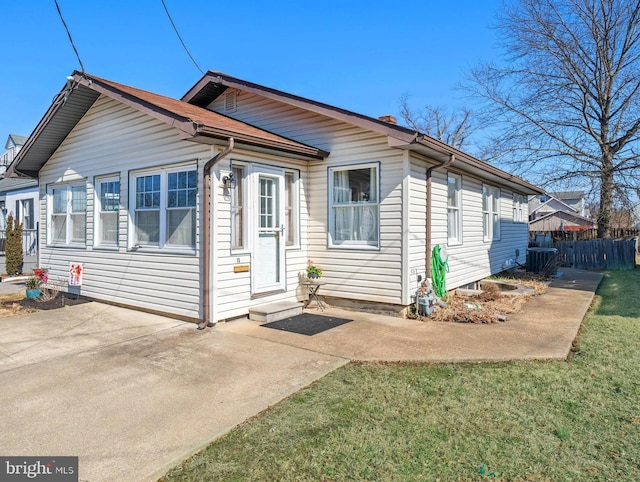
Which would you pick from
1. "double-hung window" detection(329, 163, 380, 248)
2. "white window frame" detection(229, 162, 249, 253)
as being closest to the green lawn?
"white window frame" detection(229, 162, 249, 253)

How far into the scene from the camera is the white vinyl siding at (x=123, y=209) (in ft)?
22.3

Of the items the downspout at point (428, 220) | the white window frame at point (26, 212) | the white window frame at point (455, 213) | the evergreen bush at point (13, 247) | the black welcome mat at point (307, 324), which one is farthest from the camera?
the white window frame at point (26, 212)

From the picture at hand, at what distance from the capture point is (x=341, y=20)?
500 inches

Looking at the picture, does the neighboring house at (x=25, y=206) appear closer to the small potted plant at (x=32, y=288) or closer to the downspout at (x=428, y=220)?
the small potted plant at (x=32, y=288)

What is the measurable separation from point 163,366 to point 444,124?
32384mm

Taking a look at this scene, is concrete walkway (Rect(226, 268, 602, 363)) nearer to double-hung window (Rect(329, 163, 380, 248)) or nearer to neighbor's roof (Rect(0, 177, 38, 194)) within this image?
double-hung window (Rect(329, 163, 380, 248))

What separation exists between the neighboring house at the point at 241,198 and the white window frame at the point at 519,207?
226 inches

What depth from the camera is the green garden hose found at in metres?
7.89

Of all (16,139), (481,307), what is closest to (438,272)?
(481,307)

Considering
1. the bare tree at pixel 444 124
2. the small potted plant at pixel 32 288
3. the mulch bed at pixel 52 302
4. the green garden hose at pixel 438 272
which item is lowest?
the mulch bed at pixel 52 302

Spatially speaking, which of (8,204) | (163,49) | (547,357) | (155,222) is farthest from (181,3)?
(8,204)

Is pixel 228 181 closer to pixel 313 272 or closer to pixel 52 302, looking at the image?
pixel 313 272

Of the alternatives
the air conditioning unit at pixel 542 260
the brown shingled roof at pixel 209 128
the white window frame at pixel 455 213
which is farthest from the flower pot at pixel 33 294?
the air conditioning unit at pixel 542 260

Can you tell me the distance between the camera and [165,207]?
282 inches
